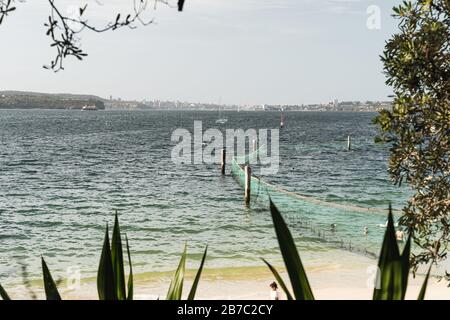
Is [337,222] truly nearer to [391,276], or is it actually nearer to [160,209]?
[160,209]

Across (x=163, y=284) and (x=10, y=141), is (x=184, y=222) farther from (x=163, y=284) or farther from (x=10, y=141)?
(x=10, y=141)

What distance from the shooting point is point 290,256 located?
160cm

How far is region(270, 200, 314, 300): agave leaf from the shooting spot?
5.20ft

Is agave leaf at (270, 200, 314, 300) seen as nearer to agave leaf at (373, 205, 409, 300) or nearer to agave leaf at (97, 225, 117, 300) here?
agave leaf at (373, 205, 409, 300)

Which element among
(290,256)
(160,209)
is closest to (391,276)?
(290,256)

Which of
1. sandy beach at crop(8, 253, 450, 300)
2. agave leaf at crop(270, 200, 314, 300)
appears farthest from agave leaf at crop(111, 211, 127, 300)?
sandy beach at crop(8, 253, 450, 300)

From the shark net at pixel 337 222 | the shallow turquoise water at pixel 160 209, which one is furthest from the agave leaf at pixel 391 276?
the shark net at pixel 337 222

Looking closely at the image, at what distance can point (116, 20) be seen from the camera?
9.86 feet

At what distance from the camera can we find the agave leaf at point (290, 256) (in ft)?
5.20

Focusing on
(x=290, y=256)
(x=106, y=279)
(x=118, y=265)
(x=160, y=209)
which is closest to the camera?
(x=290, y=256)

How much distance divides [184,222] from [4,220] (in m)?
9.62

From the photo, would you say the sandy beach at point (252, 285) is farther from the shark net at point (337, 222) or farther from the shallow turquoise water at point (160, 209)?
the shark net at point (337, 222)

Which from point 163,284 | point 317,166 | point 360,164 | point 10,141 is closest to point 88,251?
point 163,284

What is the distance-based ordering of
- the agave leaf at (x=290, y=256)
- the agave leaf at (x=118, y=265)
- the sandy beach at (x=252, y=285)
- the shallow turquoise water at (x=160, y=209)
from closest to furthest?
the agave leaf at (x=290, y=256) → the agave leaf at (x=118, y=265) → the sandy beach at (x=252, y=285) → the shallow turquoise water at (x=160, y=209)
